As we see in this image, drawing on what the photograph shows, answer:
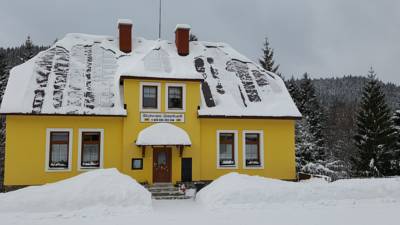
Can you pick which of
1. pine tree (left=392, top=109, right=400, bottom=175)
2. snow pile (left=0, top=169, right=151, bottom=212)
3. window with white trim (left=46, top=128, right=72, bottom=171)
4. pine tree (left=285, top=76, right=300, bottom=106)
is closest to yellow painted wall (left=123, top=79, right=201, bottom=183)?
window with white trim (left=46, top=128, right=72, bottom=171)

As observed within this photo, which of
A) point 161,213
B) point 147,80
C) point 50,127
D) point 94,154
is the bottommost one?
point 161,213

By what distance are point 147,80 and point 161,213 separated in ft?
28.0

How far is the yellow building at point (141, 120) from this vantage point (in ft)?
59.7

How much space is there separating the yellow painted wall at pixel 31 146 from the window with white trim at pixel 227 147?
6163mm

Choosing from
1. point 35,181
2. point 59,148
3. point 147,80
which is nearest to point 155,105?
point 147,80

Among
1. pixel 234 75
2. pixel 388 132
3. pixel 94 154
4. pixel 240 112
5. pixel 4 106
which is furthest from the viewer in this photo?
pixel 388 132

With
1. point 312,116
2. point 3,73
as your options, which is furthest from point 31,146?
point 312,116

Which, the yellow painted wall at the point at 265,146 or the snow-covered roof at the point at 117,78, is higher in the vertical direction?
the snow-covered roof at the point at 117,78

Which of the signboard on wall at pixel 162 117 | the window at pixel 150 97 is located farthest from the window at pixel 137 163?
the window at pixel 150 97

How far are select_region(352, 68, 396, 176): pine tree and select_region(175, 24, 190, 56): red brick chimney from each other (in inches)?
582

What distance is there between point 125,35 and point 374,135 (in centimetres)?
1935

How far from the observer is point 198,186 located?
712 inches

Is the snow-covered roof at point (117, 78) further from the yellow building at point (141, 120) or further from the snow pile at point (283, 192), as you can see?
the snow pile at point (283, 192)

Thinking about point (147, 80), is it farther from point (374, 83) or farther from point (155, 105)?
point (374, 83)
